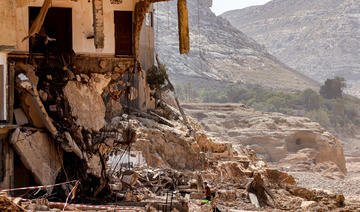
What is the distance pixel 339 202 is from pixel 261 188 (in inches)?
112

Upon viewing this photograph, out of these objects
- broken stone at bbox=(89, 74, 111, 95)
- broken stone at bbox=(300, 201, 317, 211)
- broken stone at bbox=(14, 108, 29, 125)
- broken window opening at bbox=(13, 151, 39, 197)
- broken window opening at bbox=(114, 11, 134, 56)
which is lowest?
broken stone at bbox=(300, 201, 317, 211)

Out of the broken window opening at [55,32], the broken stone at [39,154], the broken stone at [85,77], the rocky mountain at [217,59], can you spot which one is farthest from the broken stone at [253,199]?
the rocky mountain at [217,59]

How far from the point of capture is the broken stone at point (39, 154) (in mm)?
15711

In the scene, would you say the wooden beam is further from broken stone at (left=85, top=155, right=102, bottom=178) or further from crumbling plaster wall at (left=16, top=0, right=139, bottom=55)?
broken stone at (left=85, top=155, right=102, bottom=178)

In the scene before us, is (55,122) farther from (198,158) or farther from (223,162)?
(223,162)

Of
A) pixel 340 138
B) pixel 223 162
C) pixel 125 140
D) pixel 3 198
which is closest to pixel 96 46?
pixel 125 140

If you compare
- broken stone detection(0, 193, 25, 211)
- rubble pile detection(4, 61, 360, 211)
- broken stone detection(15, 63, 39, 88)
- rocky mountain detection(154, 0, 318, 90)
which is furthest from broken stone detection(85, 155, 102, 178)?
rocky mountain detection(154, 0, 318, 90)

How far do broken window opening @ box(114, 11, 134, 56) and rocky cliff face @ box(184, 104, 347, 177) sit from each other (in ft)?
152

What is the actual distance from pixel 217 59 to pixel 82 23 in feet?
425

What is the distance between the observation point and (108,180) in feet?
57.2

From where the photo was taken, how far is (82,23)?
1844cm

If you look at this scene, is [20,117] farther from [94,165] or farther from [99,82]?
[99,82]

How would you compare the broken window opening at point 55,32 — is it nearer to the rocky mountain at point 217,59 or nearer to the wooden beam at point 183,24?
the wooden beam at point 183,24

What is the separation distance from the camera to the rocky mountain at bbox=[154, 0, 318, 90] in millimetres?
135625
